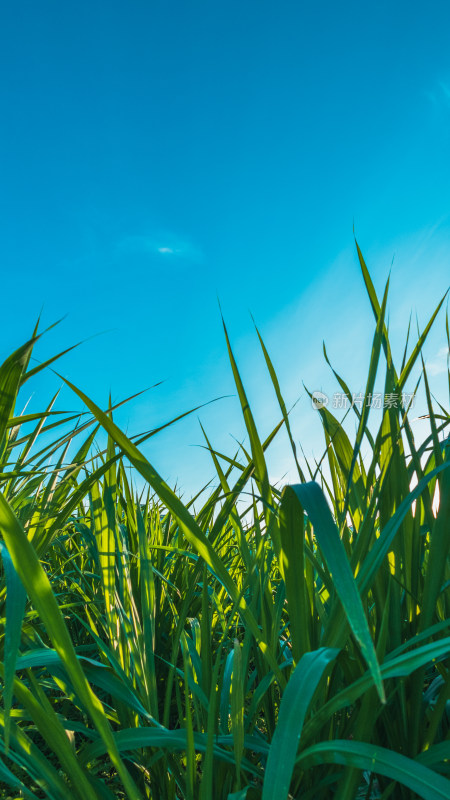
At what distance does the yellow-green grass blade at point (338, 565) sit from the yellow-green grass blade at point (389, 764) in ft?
0.42

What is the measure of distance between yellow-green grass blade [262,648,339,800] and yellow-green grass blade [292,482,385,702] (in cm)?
9

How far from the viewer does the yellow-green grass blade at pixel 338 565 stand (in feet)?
1.00

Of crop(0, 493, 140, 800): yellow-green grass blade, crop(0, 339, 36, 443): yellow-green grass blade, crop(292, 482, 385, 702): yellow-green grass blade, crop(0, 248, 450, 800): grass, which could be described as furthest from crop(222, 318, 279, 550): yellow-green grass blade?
crop(0, 339, 36, 443): yellow-green grass blade

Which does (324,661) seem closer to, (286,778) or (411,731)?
(286,778)

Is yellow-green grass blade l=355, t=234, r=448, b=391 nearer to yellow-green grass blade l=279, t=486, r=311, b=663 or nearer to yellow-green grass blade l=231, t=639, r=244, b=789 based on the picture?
yellow-green grass blade l=279, t=486, r=311, b=663

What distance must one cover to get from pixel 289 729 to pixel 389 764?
0.09 metres

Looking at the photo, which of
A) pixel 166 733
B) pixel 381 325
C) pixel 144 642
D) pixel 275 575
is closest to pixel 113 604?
pixel 144 642

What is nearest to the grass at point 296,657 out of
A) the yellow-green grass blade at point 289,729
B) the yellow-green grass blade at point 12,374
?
Answer: the yellow-green grass blade at point 289,729

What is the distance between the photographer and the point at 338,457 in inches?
24.7

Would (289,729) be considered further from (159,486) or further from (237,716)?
(159,486)

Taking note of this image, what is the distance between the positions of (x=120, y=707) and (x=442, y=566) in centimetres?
47

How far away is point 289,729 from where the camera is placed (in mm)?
380

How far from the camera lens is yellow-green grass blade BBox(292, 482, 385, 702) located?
303mm

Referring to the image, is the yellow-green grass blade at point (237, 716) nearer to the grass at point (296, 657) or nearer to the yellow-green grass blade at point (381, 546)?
the grass at point (296, 657)
